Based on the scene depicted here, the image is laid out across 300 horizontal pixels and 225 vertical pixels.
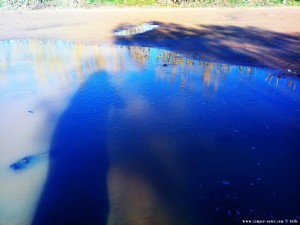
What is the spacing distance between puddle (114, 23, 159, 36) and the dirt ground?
461 millimetres

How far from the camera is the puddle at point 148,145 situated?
3.33 m

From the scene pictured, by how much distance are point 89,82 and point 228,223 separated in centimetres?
475

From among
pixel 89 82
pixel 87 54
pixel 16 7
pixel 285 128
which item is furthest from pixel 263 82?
pixel 16 7

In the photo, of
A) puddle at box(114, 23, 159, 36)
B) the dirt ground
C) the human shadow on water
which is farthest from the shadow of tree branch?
the human shadow on water

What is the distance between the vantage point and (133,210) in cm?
328

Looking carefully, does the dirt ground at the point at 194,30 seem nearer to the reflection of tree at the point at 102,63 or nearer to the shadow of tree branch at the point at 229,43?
the shadow of tree branch at the point at 229,43

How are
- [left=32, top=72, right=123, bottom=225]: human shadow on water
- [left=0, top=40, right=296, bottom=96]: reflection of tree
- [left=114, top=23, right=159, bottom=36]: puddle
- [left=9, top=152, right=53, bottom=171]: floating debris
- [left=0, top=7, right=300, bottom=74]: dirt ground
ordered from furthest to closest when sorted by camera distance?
[left=114, top=23, right=159, bottom=36]: puddle, [left=0, top=7, right=300, bottom=74]: dirt ground, [left=0, top=40, right=296, bottom=96]: reflection of tree, [left=9, top=152, right=53, bottom=171]: floating debris, [left=32, top=72, right=123, bottom=225]: human shadow on water

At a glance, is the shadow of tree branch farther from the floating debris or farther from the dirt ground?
the floating debris

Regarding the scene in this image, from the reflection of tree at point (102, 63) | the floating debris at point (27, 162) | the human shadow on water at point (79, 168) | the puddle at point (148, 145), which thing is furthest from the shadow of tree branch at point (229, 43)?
the floating debris at point (27, 162)

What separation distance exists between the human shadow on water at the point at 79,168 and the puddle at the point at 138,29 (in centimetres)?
725

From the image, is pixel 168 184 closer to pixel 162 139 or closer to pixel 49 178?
pixel 162 139

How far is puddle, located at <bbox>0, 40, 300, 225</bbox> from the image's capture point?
3.33 metres

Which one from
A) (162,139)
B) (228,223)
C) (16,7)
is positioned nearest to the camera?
(228,223)

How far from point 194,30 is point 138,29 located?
2.66 metres
